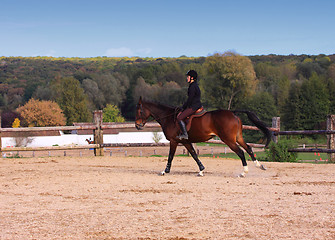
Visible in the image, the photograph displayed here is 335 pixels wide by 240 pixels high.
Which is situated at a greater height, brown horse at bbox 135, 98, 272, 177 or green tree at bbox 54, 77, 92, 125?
brown horse at bbox 135, 98, 272, 177

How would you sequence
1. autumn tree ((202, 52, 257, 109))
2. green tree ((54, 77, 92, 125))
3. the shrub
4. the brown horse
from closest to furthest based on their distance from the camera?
the brown horse → the shrub → autumn tree ((202, 52, 257, 109)) → green tree ((54, 77, 92, 125))

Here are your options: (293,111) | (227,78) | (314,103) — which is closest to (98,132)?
(293,111)

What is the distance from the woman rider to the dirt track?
1.25 m

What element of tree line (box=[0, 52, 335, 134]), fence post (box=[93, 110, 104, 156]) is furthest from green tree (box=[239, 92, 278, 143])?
fence post (box=[93, 110, 104, 156])

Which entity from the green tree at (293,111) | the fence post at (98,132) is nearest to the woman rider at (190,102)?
the fence post at (98,132)

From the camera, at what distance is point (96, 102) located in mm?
102250

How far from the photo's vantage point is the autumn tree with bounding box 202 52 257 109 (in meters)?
73.0

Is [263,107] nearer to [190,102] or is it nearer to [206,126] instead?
[206,126]

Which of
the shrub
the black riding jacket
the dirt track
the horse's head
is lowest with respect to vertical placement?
the shrub

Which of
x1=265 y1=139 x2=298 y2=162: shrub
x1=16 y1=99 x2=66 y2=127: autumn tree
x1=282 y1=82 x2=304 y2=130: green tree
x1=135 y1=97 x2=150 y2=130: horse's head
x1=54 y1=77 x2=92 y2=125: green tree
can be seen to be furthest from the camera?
x1=54 y1=77 x2=92 y2=125: green tree

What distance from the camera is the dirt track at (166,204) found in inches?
193

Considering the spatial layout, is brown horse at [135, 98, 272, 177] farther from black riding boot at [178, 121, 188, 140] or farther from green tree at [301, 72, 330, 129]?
green tree at [301, 72, 330, 129]

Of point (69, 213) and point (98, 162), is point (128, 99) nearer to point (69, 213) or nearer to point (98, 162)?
point (98, 162)

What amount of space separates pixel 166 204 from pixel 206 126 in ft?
12.1
